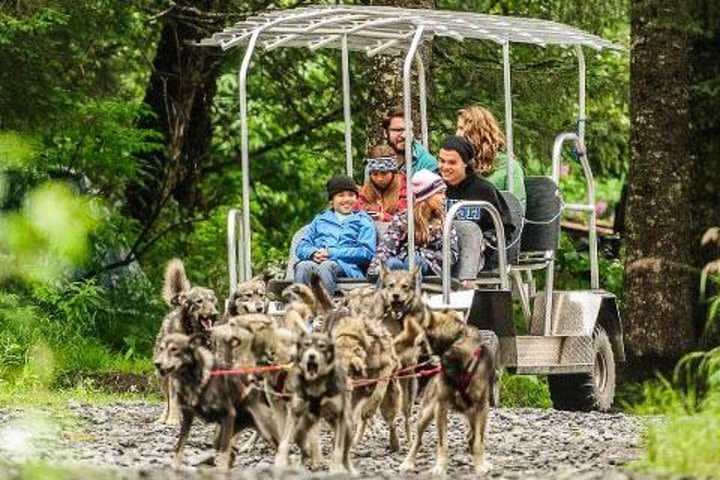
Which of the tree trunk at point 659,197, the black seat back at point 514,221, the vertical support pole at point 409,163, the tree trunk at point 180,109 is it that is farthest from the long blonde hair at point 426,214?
the tree trunk at point 180,109

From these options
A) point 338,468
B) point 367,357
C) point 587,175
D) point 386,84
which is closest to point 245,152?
point 587,175

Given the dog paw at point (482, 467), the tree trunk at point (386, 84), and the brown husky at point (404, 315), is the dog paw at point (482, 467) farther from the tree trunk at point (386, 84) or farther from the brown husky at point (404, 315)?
the tree trunk at point (386, 84)

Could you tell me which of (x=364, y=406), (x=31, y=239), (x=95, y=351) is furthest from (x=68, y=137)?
(x=31, y=239)

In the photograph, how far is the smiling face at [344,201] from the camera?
1234 centimetres

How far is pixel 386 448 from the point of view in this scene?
10836 millimetres

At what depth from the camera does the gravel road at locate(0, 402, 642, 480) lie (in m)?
8.25

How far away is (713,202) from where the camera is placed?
703 inches

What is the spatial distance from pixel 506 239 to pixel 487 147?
2.51ft

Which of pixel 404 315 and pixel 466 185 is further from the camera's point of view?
pixel 466 185

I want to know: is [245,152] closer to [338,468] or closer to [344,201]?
[344,201]

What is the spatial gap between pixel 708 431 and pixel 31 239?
17.3 feet

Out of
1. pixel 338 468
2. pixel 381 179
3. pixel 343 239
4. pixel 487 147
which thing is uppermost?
pixel 487 147

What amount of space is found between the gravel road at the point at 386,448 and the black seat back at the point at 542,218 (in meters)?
1.27

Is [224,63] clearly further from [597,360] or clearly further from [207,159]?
[597,360]
